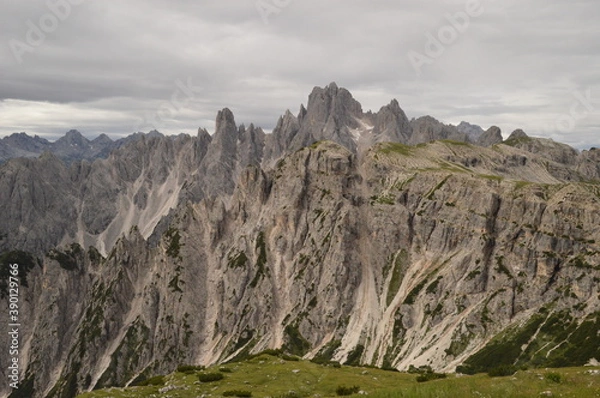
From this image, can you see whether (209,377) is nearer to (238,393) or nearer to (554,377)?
(238,393)

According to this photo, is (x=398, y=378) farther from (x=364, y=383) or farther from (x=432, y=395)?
(x=432, y=395)

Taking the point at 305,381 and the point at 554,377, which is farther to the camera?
the point at 305,381

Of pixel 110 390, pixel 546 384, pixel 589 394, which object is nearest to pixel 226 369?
pixel 110 390

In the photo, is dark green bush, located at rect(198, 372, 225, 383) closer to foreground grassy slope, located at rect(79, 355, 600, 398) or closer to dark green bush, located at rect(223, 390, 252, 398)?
foreground grassy slope, located at rect(79, 355, 600, 398)

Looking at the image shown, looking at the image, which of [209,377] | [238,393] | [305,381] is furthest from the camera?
[305,381]

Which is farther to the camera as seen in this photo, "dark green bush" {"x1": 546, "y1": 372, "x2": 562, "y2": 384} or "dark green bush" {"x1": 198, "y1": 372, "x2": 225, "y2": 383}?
"dark green bush" {"x1": 198, "y1": 372, "x2": 225, "y2": 383}

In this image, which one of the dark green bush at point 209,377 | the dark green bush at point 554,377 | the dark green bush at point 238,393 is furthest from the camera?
the dark green bush at point 209,377

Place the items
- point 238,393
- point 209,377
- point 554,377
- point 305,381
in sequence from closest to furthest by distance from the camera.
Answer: point 554,377, point 238,393, point 209,377, point 305,381

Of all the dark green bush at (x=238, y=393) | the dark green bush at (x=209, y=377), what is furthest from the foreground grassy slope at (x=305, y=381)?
the dark green bush at (x=238, y=393)

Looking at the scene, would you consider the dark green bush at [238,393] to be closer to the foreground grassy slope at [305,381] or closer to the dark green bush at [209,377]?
the foreground grassy slope at [305,381]

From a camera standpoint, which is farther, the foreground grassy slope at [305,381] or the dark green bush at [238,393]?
the dark green bush at [238,393]

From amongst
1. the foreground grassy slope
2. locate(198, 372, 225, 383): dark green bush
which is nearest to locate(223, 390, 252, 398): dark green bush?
the foreground grassy slope

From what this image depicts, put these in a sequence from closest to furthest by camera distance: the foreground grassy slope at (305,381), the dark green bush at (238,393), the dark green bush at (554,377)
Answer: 1. the dark green bush at (554,377)
2. the foreground grassy slope at (305,381)
3. the dark green bush at (238,393)

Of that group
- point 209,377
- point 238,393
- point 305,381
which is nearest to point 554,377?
point 305,381
